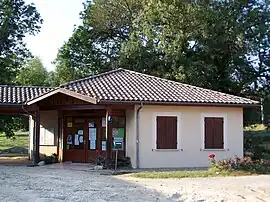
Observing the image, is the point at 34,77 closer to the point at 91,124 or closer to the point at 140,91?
the point at 91,124

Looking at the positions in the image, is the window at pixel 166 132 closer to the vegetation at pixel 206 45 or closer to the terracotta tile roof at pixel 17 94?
the terracotta tile roof at pixel 17 94

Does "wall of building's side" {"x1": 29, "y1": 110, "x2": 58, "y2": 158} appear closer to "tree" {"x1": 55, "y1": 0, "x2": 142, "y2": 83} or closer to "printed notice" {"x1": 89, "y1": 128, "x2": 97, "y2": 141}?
"printed notice" {"x1": 89, "y1": 128, "x2": 97, "y2": 141}

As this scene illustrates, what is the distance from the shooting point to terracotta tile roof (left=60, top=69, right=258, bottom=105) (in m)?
19.3

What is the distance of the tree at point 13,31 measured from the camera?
3572 centimetres

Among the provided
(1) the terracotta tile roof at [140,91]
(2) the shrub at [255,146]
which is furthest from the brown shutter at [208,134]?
(2) the shrub at [255,146]

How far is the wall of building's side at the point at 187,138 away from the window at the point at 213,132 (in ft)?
0.65

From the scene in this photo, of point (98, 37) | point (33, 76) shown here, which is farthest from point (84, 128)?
point (33, 76)

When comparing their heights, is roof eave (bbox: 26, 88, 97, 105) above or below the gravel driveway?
above

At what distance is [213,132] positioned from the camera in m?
20.9

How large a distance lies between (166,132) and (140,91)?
212cm

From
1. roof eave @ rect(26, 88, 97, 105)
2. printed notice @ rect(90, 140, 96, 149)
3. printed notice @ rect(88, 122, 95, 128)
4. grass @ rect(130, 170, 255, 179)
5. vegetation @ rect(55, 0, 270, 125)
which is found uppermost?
vegetation @ rect(55, 0, 270, 125)

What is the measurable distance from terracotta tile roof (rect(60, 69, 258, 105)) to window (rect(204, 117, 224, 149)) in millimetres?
959

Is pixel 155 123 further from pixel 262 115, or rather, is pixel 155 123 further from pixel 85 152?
pixel 262 115

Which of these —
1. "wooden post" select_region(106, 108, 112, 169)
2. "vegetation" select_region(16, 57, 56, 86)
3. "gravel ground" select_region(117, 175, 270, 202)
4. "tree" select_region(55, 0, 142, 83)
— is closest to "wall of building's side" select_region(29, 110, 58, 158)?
"wooden post" select_region(106, 108, 112, 169)
